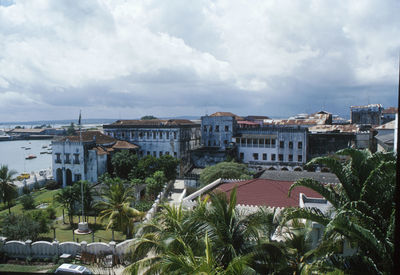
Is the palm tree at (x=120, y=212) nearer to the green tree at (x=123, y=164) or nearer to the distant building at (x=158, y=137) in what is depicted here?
the green tree at (x=123, y=164)

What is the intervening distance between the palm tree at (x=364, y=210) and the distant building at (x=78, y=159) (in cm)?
3383

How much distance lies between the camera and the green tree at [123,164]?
1439 inches

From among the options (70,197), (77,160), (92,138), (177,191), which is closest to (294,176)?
(177,191)

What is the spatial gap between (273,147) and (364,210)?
35919 millimetres

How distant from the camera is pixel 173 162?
110 ft

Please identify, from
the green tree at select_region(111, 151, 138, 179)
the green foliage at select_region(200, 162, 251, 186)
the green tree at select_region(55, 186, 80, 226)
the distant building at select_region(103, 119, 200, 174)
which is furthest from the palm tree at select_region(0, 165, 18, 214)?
the distant building at select_region(103, 119, 200, 174)

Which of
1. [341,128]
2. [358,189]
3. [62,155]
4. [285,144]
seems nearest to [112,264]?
[358,189]

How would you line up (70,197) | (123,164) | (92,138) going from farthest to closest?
1. (92,138)
2. (123,164)
3. (70,197)

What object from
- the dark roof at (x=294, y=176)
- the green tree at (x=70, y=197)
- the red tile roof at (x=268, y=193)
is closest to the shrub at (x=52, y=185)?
the green tree at (x=70, y=197)

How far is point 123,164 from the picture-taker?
3662 centimetres

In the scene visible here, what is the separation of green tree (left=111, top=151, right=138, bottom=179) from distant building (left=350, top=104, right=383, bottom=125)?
1713 inches

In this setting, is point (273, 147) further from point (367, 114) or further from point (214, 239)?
point (214, 239)

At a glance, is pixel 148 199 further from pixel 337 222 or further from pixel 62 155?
pixel 337 222

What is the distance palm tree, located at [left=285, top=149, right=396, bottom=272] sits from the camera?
16.1 feet
